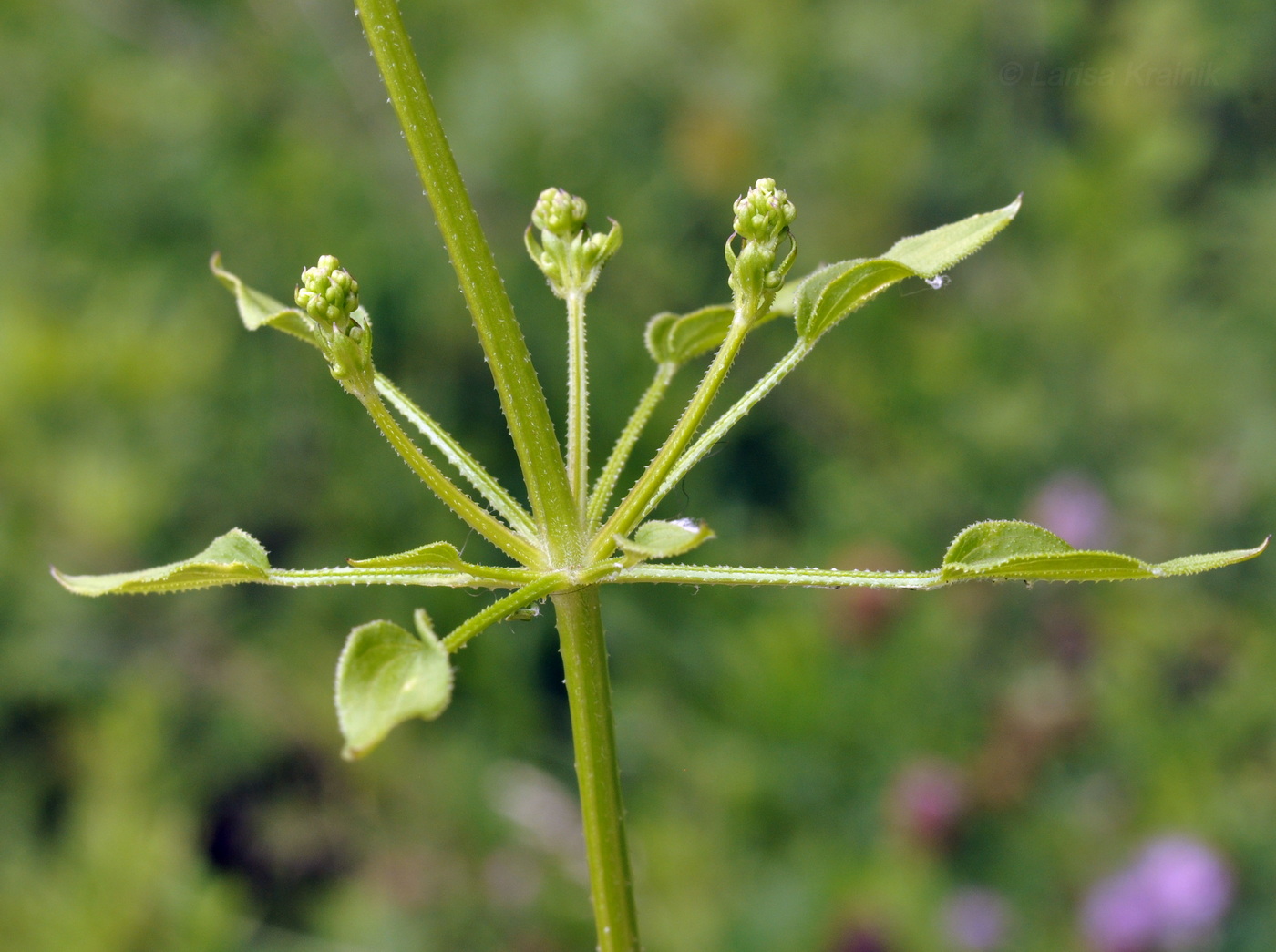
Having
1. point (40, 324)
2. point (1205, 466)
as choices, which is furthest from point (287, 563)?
point (1205, 466)

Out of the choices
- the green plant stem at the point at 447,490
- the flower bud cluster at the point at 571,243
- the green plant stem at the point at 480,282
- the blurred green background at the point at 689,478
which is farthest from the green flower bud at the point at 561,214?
the blurred green background at the point at 689,478

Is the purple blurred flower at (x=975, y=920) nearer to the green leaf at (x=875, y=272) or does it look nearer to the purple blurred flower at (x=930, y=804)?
the purple blurred flower at (x=930, y=804)

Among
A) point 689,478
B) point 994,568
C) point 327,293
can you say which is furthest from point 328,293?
point 689,478

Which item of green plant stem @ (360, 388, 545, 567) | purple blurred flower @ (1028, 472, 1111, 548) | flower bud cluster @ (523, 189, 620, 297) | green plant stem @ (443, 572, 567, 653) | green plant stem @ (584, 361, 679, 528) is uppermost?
purple blurred flower @ (1028, 472, 1111, 548)

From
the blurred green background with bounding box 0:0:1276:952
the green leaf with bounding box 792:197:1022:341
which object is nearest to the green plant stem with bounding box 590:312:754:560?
the green leaf with bounding box 792:197:1022:341

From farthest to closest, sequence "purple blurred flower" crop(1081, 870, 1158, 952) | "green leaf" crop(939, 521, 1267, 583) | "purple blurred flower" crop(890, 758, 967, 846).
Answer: "purple blurred flower" crop(890, 758, 967, 846) < "purple blurred flower" crop(1081, 870, 1158, 952) < "green leaf" crop(939, 521, 1267, 583)

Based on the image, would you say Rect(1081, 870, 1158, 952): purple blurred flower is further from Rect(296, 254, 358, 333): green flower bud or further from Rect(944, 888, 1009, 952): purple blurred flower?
Rect(296, 254, 358, 333): green flower bud

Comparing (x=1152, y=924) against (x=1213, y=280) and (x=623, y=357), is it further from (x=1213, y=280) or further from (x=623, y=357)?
(x=1213, y=280)

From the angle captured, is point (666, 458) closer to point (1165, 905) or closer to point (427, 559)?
point (427, 559)
